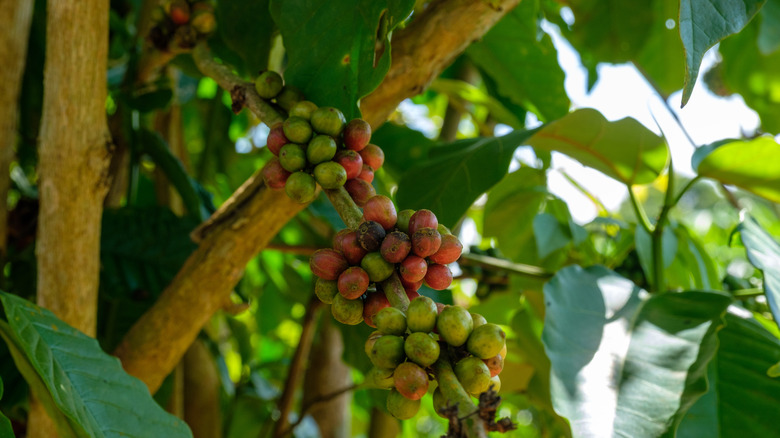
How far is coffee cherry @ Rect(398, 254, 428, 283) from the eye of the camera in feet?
1.24

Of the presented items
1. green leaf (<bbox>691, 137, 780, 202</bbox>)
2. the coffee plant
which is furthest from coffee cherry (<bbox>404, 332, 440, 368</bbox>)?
green leaf (<bbox>691, 137, 780, 202</bbox>)

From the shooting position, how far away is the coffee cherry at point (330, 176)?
0.44 metres

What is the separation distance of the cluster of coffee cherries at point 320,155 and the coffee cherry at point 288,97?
5cm

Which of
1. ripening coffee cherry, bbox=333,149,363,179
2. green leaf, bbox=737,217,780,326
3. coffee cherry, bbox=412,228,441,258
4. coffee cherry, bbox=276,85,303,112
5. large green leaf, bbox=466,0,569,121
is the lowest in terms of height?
green leaf, bbox=737,217,780,326

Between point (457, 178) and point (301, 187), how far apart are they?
1.18 feet

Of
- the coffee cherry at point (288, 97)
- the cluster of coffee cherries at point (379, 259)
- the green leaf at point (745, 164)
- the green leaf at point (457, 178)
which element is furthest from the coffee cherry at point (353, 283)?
the green leaf at point (745, 164)

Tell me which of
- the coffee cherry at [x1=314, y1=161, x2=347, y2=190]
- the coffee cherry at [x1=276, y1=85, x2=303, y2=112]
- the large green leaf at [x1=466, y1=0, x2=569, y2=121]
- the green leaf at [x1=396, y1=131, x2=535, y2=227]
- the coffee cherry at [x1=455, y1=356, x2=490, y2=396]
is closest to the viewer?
the coffee cherry at [x1=455, y1=356, x2=490, y2=396]

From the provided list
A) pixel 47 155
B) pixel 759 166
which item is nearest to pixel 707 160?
pixel 759 166

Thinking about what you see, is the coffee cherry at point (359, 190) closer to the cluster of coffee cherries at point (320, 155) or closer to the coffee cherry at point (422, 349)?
the cluster of coffee cherries at point (320, 155)

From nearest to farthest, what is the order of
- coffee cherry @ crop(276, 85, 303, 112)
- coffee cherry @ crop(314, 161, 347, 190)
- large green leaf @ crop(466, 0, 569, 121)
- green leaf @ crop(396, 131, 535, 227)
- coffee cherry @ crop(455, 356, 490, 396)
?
1. coffee cherry @ crop(455, 356, 490, 396)
2. coffee cherry @ crop(314, 161, 347, 190)
3. coffee cherry @ crop(276, 85, 303, 112)
4. green leaf @ crop(396, 131, 535, 227)
5. large green leaf @ crop(466, 0, 569, 121)

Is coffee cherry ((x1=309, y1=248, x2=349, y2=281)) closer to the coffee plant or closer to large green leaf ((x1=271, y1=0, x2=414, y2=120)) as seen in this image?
the coffee plant

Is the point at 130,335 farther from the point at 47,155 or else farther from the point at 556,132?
the point at 556,132

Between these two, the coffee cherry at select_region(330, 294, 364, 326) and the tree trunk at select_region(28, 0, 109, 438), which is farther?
the tree trunk at select_region(28, 0, 109, 438)

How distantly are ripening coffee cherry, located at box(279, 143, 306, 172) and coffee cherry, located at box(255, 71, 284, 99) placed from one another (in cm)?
8
